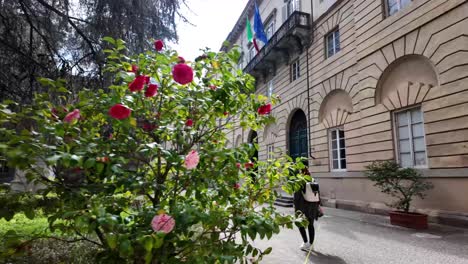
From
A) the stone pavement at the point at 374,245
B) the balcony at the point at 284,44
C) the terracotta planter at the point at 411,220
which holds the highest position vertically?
the balcony at the point at 284,44

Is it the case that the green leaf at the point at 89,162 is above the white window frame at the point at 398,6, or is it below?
below

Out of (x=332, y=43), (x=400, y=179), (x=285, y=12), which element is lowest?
(x=400, y=179)

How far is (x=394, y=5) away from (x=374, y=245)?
927cm

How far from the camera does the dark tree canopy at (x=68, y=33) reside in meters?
6.37

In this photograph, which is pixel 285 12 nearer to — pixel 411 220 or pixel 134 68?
pixel 411 220

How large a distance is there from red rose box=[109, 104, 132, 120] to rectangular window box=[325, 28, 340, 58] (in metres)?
15.1

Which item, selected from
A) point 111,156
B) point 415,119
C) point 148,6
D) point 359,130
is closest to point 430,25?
point 415,119

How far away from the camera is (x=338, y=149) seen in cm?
1463

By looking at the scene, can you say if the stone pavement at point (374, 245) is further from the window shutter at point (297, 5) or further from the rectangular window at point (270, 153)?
the window shutter at point (297, 5)

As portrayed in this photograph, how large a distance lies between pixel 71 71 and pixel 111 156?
6121 mm

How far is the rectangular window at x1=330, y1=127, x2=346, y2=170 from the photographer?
570 inches

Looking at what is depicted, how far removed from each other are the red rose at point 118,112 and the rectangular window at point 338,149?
44.8 ft

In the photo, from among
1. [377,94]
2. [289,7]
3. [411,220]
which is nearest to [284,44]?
[289,7]

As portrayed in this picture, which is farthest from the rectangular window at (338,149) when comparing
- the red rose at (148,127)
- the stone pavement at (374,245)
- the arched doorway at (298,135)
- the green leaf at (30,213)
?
the green leaf at (30,213)
